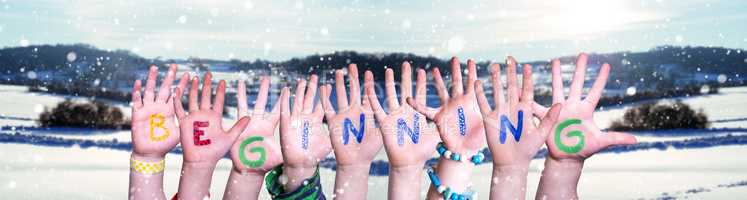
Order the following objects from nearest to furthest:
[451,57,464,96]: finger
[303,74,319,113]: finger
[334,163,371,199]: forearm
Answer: [451,57,464,96]: finger → [334,163,371,199]: forearm → [303,74,319,113]: finger

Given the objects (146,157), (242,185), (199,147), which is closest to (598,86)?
(242,185)

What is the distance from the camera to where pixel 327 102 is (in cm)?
361

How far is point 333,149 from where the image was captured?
3.46m

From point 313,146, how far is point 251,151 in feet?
0.89

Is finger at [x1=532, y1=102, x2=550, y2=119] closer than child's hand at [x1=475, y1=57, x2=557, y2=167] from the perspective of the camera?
No

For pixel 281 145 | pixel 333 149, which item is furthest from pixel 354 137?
pixel 281 145

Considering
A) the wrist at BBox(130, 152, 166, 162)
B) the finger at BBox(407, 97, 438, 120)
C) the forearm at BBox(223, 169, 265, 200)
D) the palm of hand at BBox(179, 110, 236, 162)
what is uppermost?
the finger at BBox(407, 97, 438, 120)

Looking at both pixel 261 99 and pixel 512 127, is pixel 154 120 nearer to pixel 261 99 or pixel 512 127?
pixel 261 99

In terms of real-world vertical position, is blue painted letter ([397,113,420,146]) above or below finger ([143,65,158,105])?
below

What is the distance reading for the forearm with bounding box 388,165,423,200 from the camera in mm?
3236

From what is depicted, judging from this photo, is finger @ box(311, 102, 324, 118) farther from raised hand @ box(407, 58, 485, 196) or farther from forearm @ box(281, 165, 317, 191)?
raised hand @ box(407, 58, 485, 196)

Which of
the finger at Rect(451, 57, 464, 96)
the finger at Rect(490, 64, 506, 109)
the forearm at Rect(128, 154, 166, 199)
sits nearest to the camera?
the finger at Rect(490, 64, 506, 109)

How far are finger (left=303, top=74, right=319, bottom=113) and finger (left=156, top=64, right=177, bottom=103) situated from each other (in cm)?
56

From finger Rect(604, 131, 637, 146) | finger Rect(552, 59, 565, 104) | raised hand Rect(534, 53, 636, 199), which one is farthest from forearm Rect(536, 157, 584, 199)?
finger Rect(552, 59, 565, 104)
